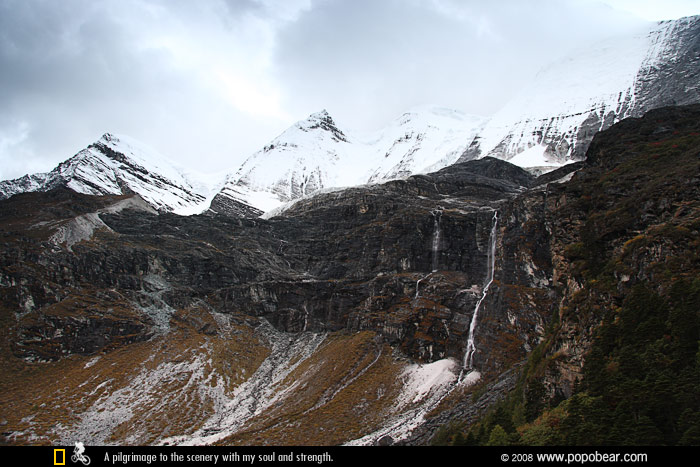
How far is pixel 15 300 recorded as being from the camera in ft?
398

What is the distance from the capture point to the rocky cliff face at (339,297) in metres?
60.4

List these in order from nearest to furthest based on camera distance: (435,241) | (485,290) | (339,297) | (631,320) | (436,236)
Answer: (631,320), (485,290), (339,297), (435,241), (436,236)

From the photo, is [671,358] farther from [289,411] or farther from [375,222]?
[375,222]

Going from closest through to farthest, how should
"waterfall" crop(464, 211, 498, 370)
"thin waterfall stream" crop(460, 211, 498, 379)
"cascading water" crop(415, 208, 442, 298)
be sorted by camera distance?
Answer: "thin waterfall stream" crop(460, 211, 498, 379) → "waterfall" crop(464, 211, 498, 370) → "cascading water" crop(415, 208, 442, 298)

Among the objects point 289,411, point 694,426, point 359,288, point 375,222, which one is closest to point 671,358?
point 694,426

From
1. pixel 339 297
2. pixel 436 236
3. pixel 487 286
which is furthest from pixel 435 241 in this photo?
pixel 339 297

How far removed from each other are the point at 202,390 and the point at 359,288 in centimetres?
5218

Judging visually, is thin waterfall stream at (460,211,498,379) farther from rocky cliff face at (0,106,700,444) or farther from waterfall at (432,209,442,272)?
waterfall at (432,209,442,272)

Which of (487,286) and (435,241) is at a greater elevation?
(435,241)

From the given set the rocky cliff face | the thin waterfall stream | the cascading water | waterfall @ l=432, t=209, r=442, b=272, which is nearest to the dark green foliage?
the rocky cliff face

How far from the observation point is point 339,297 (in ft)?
453

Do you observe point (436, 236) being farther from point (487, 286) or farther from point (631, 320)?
point (631, 320)

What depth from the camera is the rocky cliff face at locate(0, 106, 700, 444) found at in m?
60.4

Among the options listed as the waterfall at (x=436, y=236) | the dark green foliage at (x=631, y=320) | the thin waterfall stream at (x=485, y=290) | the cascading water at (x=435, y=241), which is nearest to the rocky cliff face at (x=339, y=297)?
the dark green foliage at (x=631, y=320)
